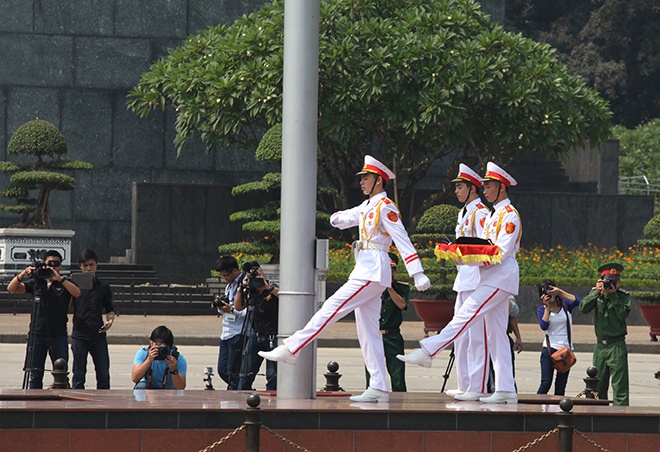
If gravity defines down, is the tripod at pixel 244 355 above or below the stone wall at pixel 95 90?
below

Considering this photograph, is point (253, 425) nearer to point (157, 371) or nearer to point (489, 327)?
point (489, 327)

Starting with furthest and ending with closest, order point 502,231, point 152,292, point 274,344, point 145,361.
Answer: point 152,292, point 274,344, point 145,361, point 502,231

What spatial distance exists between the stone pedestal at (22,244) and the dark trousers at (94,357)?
1703 cm

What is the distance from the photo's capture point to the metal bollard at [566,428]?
35.8 feet

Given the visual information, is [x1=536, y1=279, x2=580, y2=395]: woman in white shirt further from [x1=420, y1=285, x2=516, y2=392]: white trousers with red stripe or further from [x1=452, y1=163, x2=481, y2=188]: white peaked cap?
[x1=420, y1=285, x2=516, y2=392]: white trousers with red stripe

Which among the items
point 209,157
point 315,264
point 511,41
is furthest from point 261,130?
point 315,264

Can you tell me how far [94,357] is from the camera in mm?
15898

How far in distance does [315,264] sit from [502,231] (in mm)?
1647

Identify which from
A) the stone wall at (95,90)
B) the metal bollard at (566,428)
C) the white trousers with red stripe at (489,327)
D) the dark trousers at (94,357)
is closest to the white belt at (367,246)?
the white trousers with red stripe at (489,327)

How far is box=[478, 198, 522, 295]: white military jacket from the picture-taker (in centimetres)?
1320

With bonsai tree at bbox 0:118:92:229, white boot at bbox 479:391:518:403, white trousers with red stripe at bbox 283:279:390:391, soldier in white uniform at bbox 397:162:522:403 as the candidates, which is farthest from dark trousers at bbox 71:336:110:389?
bonsai tree at bbox 0:118:92:229

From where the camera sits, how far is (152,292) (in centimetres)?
3234

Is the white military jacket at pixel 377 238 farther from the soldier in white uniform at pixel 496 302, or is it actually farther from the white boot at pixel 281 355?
the white boot at pixel 281 355

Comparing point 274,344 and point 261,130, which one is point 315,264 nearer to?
point 274,344
